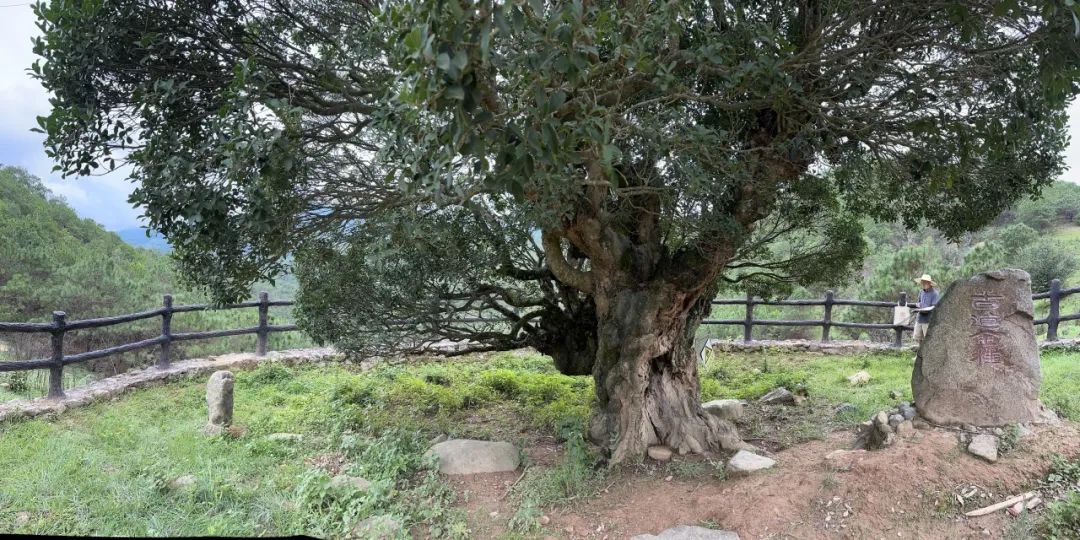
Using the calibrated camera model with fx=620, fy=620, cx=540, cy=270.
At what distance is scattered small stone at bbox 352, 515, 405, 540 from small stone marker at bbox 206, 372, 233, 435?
277 centimetres

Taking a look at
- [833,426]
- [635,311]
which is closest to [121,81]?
[635,311]

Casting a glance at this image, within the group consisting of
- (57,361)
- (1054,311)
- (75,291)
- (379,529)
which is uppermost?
(1054,311)

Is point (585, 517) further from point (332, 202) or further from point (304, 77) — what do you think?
point (304, 77)

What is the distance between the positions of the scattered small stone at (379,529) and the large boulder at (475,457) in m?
1.13

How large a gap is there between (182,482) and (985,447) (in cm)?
581

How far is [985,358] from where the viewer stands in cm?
488

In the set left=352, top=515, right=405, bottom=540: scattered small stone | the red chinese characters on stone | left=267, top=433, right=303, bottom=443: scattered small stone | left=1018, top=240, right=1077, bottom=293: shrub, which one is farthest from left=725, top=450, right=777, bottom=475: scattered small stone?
left=1018, top=240, right=1077, bottom=293: shrub

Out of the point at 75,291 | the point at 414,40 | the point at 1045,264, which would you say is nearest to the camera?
the point at 414,40

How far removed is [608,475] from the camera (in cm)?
521

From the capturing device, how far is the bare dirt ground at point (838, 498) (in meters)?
3.89

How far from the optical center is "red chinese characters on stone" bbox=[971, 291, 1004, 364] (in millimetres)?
4867

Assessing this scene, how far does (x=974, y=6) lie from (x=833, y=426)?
4.21 m

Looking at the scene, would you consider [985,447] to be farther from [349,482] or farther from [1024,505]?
[349,482]

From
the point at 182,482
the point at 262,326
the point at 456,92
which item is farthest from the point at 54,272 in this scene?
the point at 456,92
